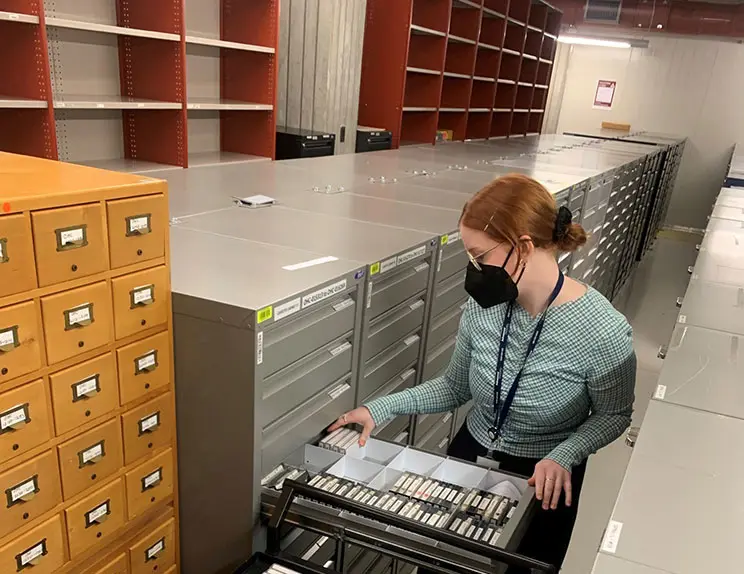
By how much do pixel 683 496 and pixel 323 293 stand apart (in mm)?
833

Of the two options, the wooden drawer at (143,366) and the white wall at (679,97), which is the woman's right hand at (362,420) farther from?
the white wall at (679,97)

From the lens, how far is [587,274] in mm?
4711

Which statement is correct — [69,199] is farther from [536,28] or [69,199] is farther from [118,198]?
[536,28]

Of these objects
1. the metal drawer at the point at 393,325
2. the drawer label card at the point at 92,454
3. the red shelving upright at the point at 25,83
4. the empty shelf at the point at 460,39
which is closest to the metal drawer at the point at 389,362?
the metal drawer at the point at 393,325

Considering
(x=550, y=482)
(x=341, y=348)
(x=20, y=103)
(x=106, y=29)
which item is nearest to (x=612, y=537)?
(x=550, y=482)

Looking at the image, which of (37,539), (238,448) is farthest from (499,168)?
(37,539)

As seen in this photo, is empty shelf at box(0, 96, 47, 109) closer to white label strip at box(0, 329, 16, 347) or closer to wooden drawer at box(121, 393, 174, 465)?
wooden drawer at box(121, 393, 174, 465)

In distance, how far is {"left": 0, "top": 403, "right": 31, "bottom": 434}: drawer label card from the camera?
40.9 inches

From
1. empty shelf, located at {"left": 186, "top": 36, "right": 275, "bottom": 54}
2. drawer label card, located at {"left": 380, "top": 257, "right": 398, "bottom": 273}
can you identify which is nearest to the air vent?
empty shelf, located at {"left": 186, "top": 36, "right": 275, "bottom": 54}

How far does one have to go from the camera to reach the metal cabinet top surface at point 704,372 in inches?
51.8

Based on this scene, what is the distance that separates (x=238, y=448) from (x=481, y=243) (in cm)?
67

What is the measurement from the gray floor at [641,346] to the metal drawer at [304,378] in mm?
1106

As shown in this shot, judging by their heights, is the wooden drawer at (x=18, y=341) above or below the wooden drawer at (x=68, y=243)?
below

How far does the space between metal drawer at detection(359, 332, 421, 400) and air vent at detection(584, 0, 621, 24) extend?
28.6 feet
